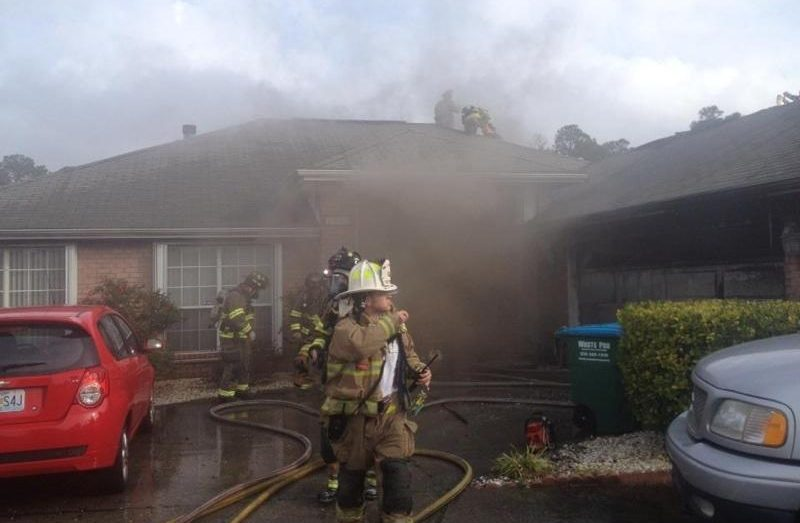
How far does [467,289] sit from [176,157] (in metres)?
6.72

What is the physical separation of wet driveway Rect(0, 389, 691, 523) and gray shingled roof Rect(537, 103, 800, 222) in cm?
331

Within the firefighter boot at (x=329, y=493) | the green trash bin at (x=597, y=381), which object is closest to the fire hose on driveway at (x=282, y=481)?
the firefighter boot at (x=329, y=493)

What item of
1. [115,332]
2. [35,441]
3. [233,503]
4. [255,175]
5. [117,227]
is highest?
[255,175]

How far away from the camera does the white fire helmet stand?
11.9 feet

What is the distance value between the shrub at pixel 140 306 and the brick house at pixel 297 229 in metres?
0.84

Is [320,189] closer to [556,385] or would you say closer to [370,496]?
[556,385]

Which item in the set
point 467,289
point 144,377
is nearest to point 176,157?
point 467,289

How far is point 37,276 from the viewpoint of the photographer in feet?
35.0

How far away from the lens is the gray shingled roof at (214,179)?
10.8 m

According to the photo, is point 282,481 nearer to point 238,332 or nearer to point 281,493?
point 281,493

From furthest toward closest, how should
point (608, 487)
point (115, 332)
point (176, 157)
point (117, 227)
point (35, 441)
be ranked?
point (176, 157)
point (117, 227)
point (115, 332)
point (608, 487)
point (35, 441)

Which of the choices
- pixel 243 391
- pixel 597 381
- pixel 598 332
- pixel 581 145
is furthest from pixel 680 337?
pixel 581 145

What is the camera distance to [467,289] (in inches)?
474

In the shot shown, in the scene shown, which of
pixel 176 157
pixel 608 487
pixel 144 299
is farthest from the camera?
pixel 176 157
